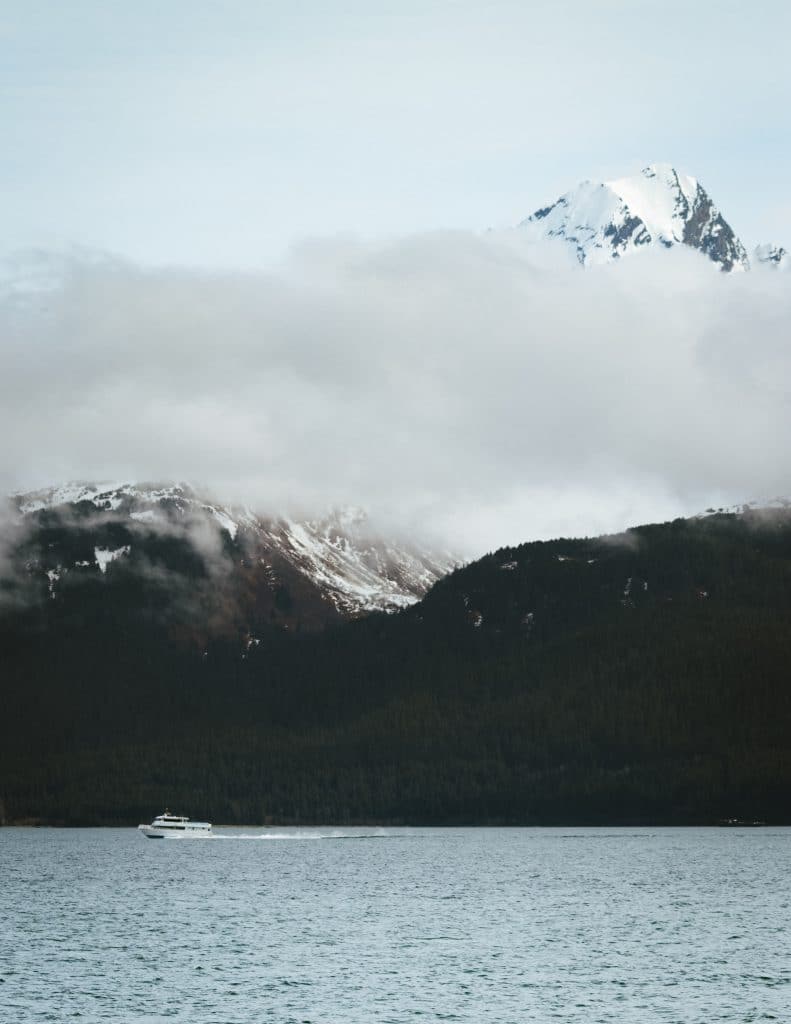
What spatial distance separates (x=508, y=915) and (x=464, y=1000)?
65.2 meters

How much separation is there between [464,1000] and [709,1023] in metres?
19.5

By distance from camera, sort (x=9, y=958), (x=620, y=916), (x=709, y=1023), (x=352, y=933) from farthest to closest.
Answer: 1. (x=620, y=916)
2. (x=352, y=933)
3. (x=9, y=958)
4. (x=709, y=1023)

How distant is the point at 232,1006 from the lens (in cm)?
13012

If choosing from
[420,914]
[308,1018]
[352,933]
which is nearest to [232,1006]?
[308,1018]

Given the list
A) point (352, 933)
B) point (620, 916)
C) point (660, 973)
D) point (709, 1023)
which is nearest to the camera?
point (709, 1023)

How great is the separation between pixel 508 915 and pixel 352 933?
2470 cm

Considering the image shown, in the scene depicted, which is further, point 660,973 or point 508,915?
point 508,915

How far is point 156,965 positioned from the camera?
153125mm

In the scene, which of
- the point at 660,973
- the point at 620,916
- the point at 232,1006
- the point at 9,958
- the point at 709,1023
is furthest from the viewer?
the point at 620,916

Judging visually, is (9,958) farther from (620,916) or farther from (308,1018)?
(620,916)

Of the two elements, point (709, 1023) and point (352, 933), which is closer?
point (709, 1023)

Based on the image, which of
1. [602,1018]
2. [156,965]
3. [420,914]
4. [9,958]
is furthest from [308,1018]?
[420,914]

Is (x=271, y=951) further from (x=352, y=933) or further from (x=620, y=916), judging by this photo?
(x=620, y=916)

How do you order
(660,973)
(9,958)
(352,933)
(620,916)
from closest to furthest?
(660,973) < (9,958) < (352,933) < (620,916)
